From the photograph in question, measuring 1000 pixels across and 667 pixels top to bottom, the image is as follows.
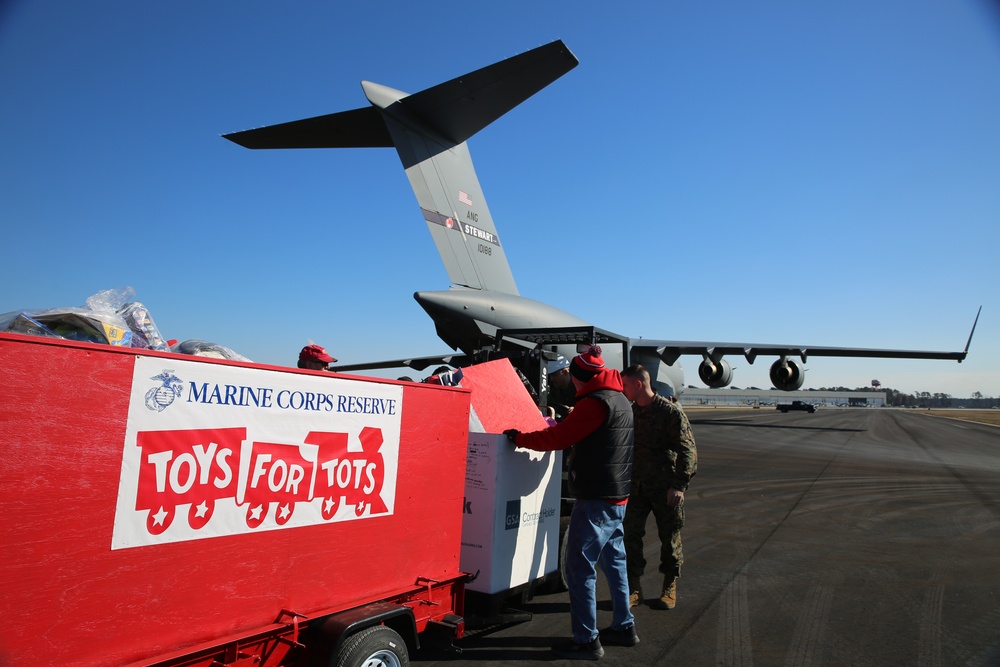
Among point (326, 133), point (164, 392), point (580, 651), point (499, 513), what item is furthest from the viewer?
point (326, 133)

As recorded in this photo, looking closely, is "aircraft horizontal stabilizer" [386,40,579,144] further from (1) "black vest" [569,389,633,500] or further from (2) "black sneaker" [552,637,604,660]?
(2) "black sneaker" [552,637,604,660]

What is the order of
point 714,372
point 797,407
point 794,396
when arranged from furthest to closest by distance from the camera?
point 794,396, point 797,407, point 714,372

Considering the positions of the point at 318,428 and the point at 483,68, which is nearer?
the point at 318,428

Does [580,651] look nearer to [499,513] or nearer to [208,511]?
[499,513]

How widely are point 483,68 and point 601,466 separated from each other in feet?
20.9

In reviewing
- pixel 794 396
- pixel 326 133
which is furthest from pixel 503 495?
pixel 794 396

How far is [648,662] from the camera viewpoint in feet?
13.7

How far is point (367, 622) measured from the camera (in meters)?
2.88

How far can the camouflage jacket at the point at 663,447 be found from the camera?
537cm

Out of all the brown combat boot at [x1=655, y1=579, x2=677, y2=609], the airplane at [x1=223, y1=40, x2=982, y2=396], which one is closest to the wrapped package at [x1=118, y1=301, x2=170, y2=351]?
the brown combat boot at [x1=655, y1=579, x2=677, y2=609]

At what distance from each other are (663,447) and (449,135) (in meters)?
7.01

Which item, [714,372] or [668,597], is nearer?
[668,597]

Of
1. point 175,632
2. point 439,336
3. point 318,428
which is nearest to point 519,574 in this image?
point 318,428

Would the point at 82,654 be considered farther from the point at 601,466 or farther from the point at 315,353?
the point at 601,466
